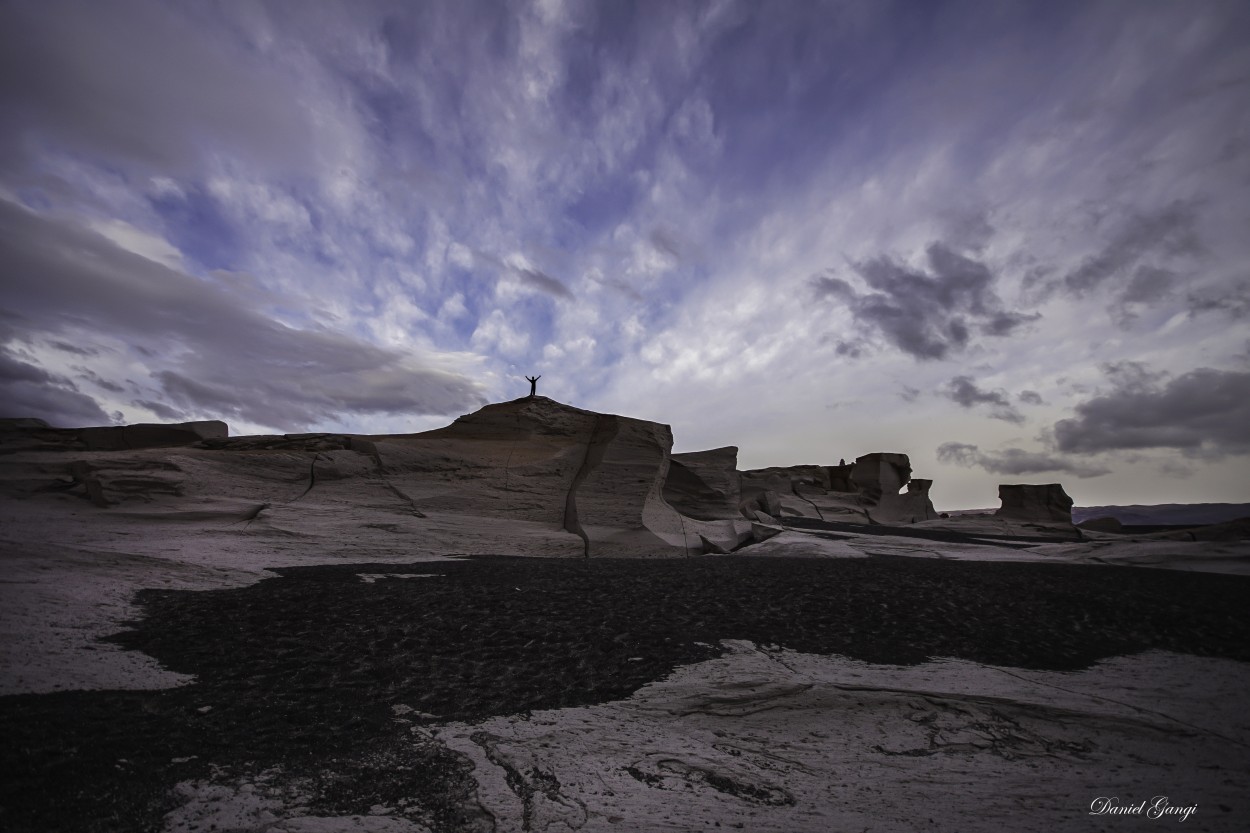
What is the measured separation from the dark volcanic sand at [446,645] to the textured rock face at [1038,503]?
70.5 ft

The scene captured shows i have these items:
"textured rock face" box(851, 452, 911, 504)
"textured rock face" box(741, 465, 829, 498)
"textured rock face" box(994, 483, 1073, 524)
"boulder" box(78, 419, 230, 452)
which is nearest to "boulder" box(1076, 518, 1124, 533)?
"textured rock face" box(994, 483, 1073, 524)

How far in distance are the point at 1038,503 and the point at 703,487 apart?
2024cm

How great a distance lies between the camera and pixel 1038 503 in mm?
26531

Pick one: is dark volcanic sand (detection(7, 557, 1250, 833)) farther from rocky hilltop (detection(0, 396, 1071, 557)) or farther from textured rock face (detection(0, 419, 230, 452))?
textured rock face (detection(0, 419, 230, 452))

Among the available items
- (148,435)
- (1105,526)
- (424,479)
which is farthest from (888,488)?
(148,435)

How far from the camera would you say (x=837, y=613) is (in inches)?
201

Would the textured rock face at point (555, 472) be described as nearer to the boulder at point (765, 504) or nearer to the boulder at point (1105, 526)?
the boulder at point (765, 504)

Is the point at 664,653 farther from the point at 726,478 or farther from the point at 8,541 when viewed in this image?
the point at 726,478

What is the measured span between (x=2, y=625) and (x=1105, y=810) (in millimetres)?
5356

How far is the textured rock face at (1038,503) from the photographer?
85.4 ft

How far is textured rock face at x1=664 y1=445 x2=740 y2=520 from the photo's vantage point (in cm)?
1432

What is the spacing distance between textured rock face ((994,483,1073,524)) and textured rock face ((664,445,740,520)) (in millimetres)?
18601
